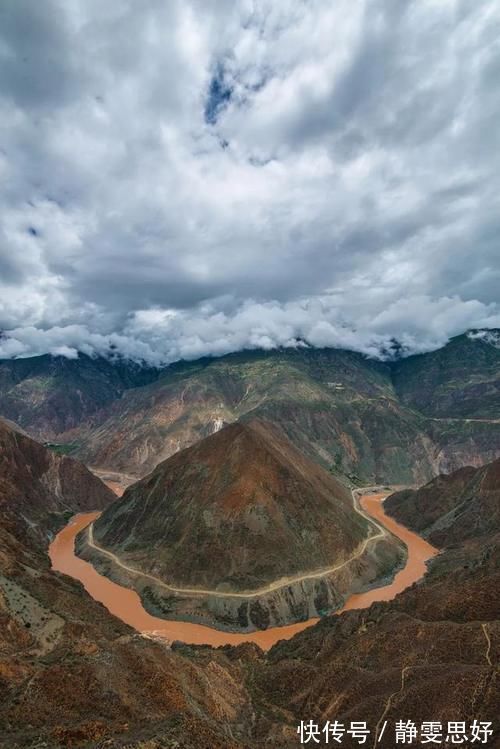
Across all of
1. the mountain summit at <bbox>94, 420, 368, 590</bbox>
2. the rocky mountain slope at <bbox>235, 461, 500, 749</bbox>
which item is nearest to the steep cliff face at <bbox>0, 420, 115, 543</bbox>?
the mountain summit at <bbox>94, 420, 368, 590</bbox>

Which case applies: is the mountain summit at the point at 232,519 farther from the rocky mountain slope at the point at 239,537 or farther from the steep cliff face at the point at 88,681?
the steep cliff face at the point at 88,681

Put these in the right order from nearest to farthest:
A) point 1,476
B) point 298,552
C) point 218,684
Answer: point 218,684
point 298,552
point 1,476

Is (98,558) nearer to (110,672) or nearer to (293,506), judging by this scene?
(293,506)

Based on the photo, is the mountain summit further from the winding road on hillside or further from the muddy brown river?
the muddy brown river

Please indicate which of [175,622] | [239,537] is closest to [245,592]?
[239,537]

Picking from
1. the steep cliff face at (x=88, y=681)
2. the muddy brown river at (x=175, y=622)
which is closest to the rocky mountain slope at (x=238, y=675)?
the steep cliff face at (x=88, y=681)

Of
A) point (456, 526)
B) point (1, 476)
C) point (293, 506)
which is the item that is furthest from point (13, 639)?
point (456, 526)
